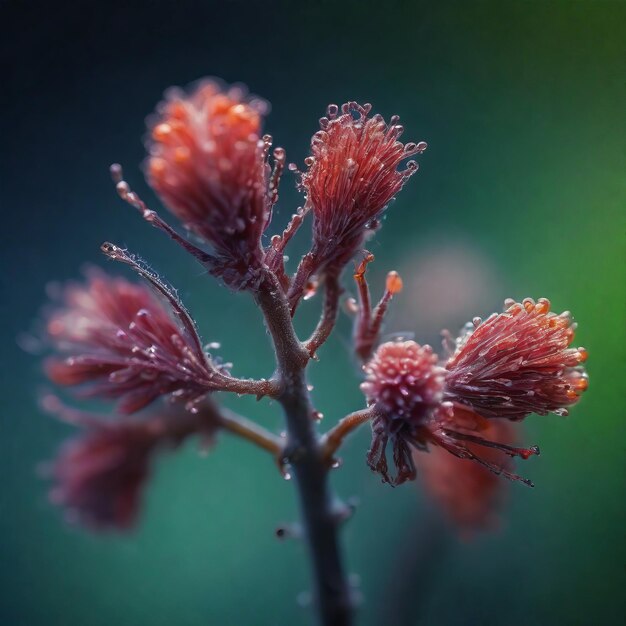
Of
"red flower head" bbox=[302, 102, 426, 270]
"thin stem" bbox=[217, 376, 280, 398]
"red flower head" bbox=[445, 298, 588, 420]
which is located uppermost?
"red flower head" bbox=[302, 102, 426, 270]

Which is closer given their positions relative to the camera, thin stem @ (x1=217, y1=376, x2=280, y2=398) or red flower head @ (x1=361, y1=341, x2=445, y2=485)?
red flower head @ (x1=361, y1=341, x2=445, y2=485)

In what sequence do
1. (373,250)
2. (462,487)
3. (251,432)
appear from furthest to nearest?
(373,250)
(462,487)
(251,432)

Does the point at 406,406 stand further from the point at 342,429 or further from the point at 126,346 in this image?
the point at 126,346

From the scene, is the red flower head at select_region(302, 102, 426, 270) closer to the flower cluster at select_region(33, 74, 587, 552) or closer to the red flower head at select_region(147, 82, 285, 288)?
the flower cluster at select_region(33, 74, 587, 552)

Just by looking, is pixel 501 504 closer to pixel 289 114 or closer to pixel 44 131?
pixel 289 114

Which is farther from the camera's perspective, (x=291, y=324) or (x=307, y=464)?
(x=307, y=464)

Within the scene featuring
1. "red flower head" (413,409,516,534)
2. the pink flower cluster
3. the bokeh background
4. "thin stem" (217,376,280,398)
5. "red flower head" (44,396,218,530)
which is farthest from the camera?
the bokeh background

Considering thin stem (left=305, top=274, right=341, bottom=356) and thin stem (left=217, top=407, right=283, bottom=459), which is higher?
thin stem (left=305, top=274, right=341, bottom=356)

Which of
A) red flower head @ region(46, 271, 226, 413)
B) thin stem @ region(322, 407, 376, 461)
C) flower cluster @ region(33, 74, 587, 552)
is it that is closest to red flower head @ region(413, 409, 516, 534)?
flower cluster @ region(33, 74, 587, 552)

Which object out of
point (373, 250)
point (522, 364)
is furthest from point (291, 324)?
point (373, 250)
